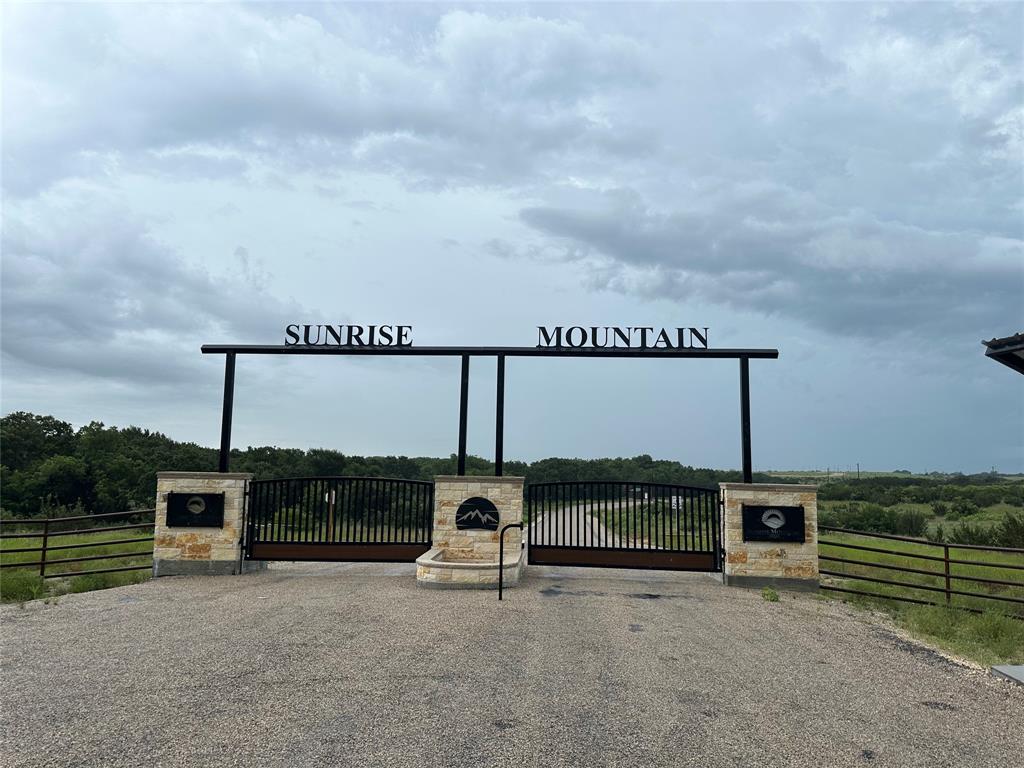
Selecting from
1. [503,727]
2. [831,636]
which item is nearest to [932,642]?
[831,636]

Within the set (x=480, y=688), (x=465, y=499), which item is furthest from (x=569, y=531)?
(x=480, y=688)

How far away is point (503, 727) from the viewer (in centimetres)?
489

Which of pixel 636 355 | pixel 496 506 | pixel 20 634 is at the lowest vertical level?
pixel 20 634

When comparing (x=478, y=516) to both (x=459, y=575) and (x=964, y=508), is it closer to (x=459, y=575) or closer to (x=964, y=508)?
(x=459, y=575)

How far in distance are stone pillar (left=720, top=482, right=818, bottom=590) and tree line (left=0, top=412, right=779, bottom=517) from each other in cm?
1953

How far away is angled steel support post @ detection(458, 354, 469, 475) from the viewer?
40.9 ft

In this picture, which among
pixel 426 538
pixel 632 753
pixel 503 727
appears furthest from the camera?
Answer: pixel 426 538

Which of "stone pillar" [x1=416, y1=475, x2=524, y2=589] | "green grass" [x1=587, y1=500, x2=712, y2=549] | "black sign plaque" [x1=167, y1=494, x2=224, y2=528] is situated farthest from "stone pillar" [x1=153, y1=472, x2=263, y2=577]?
"green grass" [x1=587, y1=500, x2=712, y2=549]

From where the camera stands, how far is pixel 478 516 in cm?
1207

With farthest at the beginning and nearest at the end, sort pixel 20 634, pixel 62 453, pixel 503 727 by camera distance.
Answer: pixel 62 453 → pixel 20 634 → pixel 503 727

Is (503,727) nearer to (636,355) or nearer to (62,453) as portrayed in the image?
(636,355)

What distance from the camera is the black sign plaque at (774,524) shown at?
37.2ft

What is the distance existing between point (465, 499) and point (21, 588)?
759 centimetres

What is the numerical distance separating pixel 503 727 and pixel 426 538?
834cm
